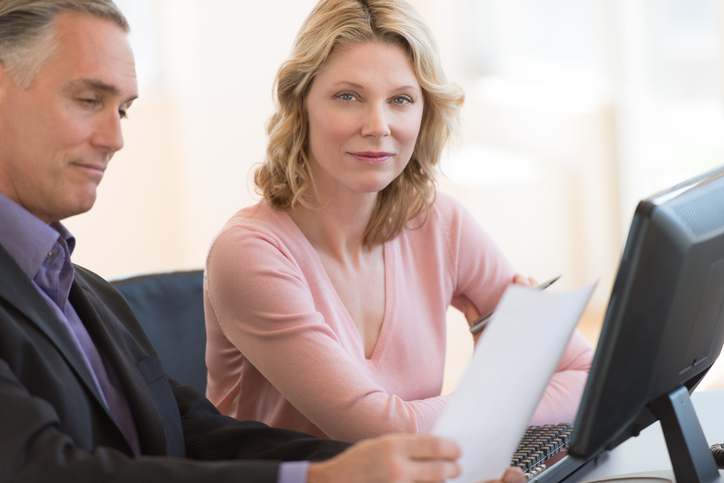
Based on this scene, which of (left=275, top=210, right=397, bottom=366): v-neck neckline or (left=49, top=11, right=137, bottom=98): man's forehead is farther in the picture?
(left=275, top=210, right=397, bottom=366): v-neck neckline

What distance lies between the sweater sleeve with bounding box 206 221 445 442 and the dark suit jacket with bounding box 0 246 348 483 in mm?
147

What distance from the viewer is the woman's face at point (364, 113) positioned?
4.90 feet

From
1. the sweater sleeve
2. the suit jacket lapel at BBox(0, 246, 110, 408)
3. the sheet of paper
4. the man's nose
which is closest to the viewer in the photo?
the sheet of paper

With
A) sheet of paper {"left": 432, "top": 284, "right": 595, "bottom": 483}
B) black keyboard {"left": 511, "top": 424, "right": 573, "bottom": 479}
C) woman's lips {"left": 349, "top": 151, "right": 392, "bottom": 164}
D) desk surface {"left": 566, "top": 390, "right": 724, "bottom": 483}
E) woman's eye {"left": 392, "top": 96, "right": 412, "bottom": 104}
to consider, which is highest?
woman's eye {"left": 392, "top": 96, "right": 412, "bottom": 104}

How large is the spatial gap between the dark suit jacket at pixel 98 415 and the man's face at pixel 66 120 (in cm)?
11

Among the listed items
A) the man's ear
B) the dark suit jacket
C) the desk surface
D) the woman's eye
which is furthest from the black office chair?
the desk surface

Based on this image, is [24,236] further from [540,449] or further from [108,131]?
[540,449]

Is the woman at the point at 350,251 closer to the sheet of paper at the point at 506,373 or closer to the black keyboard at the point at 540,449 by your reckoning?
the black keyboard at the point at 540,449

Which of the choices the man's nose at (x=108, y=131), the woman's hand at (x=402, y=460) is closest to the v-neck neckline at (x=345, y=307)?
the man's nose at (x=108, y=131)

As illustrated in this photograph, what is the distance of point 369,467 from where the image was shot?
0.75 meters

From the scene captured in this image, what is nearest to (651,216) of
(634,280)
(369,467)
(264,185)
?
(634,280)

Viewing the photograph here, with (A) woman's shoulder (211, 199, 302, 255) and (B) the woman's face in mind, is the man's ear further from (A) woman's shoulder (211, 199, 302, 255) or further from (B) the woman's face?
(B) the woman's face

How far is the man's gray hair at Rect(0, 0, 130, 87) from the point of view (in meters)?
0.95

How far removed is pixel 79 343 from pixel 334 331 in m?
0.54
